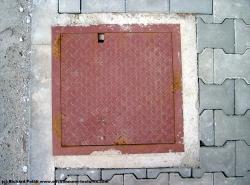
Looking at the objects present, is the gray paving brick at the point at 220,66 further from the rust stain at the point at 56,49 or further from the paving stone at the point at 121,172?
the rust stain at the point at 56,49

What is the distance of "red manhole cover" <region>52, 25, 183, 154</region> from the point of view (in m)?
2.49

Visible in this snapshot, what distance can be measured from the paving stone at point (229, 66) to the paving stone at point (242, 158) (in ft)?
1.49

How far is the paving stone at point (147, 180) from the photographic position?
2.48m

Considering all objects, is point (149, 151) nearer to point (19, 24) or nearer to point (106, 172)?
point (106, 172)

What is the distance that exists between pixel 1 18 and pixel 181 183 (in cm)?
167

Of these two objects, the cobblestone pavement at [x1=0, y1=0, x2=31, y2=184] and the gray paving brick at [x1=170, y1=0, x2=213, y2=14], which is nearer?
the cobblestone pavement at [x1=0, y1=0, x2=31, y2=184]

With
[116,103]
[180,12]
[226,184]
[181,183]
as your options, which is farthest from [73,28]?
[226,184]

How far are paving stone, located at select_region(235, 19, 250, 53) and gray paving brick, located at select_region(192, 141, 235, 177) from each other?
668 millimetres

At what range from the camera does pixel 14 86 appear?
2496 millimetres

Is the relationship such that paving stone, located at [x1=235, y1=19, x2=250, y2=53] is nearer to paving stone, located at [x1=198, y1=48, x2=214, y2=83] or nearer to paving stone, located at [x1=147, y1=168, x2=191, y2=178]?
paving stone, located at [x1=198, y1=48, x2=214, y2=83]

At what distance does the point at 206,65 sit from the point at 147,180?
888 mm

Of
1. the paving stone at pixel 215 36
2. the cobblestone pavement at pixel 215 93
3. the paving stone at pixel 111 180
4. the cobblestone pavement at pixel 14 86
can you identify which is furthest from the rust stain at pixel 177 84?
the cobblestone pavement at pixel 14 86

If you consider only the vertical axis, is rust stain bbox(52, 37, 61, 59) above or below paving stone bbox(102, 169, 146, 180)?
above

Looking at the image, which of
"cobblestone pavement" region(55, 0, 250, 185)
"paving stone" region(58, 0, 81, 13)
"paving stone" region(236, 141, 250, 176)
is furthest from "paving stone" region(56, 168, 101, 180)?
"paving stone" region(58, 0, 81, 13)
